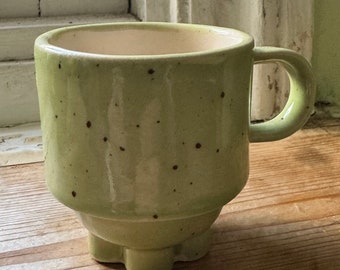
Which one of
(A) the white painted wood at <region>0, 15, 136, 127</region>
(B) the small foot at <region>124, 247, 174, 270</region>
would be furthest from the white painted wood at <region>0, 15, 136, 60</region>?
(B) the small foot at <region>124, 247, 174, 270</region>

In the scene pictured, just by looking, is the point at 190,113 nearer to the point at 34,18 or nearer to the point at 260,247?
the point at 260,247

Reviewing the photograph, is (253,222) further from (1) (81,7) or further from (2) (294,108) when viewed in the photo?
(1) (81,7)

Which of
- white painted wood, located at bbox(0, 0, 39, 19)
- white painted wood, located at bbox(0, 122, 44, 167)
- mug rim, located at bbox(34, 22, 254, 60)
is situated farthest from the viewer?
white painted wood, located at bbox(0, 0, 39, 19)

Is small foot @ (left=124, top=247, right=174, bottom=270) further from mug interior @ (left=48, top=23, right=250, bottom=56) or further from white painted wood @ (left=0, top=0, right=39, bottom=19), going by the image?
white painted wood @ (left=0, top=0, right=39, bottom=19)

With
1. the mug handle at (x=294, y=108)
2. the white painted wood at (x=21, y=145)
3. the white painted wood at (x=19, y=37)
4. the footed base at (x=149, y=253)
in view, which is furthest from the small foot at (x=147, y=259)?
the white painted wood at (x=19, y=37)

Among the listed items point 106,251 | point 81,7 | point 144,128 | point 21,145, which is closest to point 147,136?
point 144,128

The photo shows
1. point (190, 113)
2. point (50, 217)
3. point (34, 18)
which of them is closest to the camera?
point (190, 113)

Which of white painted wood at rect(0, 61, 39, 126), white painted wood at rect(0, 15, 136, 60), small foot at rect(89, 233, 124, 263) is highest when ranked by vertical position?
white painted wood at rect(0, 15, 136, 60)

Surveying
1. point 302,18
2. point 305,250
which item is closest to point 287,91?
point 302,18
